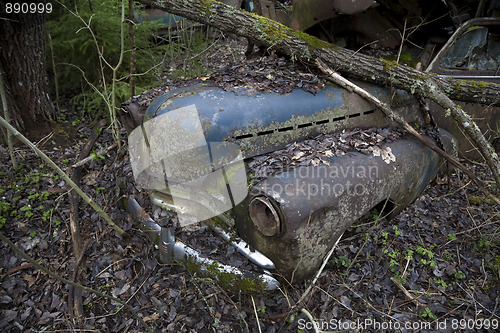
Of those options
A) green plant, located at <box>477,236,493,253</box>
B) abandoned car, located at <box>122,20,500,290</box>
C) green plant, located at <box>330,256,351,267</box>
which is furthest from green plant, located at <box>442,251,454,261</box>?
green plant, located at <box>330,256,351,267</box>

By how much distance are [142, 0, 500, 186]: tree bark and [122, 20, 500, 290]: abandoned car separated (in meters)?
0.35

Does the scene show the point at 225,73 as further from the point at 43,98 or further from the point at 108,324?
the point at 43,98

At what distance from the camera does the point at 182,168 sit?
2.38 meters

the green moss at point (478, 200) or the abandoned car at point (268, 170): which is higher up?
the abandoned car at point (268, 170)

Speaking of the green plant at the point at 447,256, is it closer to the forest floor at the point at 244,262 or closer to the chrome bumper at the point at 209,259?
the forest floor at the point at 244,262

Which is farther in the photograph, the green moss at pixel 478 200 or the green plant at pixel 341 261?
the green moss at pixel 478 200

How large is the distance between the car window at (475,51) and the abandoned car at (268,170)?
52.7 inches

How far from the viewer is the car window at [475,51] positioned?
347 centimetres

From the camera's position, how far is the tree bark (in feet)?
9.41

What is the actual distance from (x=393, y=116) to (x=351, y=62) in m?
0.65

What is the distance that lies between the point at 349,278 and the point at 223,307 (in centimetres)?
112

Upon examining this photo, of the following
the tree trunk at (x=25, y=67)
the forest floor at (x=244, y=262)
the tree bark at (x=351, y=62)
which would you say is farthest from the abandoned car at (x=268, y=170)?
the tree trunk at (x=25, y=67)

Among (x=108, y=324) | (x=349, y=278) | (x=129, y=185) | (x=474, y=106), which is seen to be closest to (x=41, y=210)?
(x=129, y=185)

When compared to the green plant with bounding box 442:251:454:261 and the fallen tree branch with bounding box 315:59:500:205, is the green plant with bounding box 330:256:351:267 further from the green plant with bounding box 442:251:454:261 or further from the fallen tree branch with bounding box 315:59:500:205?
the fallen tree branch with bounding box 315:59:500:205
